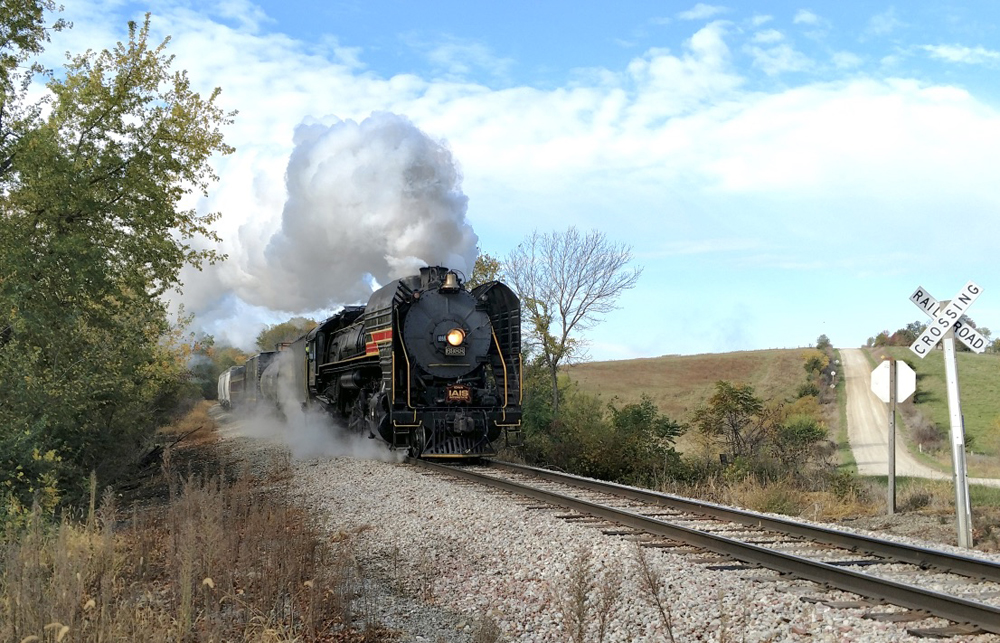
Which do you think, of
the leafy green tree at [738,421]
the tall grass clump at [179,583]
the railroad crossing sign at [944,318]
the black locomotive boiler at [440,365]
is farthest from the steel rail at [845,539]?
the leafy green tree at [738,421]

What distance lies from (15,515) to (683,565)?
22.5 ft

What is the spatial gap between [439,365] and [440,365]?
21mm

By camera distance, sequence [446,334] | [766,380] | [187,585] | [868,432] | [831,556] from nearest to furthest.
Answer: [187,585] < [831,556] < [446,334] < [868,432] < [766,380]

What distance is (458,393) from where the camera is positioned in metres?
15.6

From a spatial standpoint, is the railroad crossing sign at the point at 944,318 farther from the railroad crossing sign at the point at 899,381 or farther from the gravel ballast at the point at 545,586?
the gravel ballast at the point at 545,586

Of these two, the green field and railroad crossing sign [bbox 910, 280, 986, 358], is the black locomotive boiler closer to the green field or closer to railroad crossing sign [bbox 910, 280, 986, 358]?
railroad crossing sign [bbox 910, 280, 986, 358]

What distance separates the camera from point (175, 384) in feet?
91.7

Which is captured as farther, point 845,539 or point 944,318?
point 944,318

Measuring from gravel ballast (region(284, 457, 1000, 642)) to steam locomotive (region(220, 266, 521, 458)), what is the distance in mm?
4572

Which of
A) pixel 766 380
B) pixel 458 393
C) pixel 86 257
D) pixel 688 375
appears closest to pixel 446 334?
pixel 458 393

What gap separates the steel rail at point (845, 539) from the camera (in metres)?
6.79

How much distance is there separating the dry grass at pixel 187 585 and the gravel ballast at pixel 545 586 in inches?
17.5

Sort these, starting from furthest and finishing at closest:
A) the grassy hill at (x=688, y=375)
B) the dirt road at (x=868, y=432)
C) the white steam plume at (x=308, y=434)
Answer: the grassy hill at (x=688, y=375), the dirt road at (x=868, y=432), the white steam plume at (x=308, y=434)

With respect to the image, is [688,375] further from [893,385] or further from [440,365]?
[893,385]
